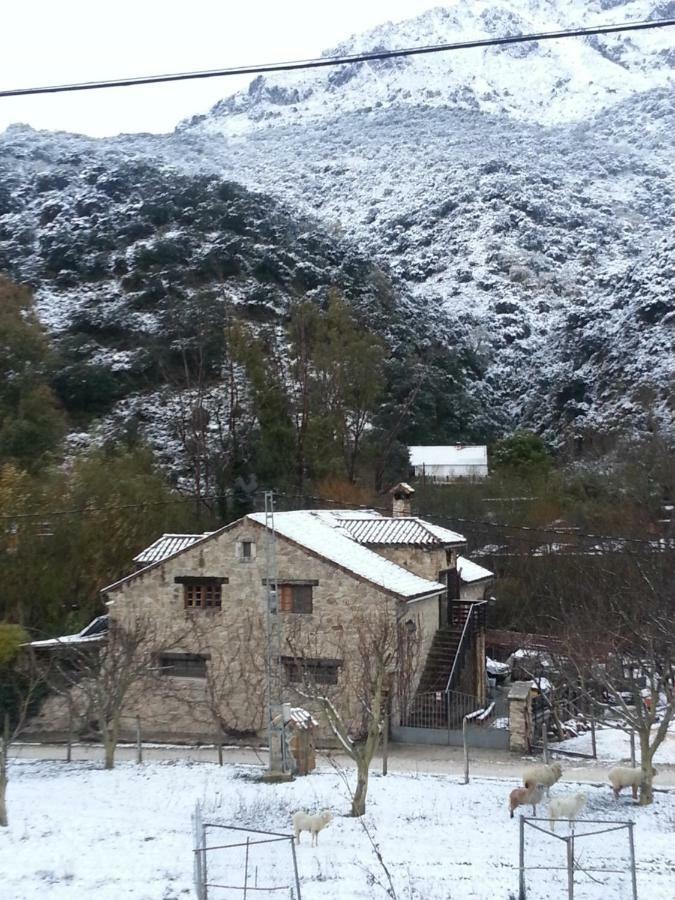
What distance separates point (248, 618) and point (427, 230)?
357ft

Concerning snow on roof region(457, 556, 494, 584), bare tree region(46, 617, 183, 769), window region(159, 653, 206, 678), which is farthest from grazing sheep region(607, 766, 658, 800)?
snow on roof region(457, 556, 494, 584)

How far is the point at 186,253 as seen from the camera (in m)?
75.9

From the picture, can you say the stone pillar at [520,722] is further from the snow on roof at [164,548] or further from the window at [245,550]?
the snow on roof at [164,548]

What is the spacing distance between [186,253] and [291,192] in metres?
83.3

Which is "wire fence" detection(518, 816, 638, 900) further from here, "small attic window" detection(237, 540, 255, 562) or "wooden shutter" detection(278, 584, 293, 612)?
"small attic window" detection(237, 540, 255, 562)

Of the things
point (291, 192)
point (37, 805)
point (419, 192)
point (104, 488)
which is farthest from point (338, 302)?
point (291, 192)

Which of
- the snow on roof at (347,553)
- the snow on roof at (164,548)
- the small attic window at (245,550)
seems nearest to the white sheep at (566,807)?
the snow on roof at (347,553)

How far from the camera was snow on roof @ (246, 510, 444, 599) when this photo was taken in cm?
2338

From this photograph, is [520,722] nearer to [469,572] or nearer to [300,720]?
[300,720]

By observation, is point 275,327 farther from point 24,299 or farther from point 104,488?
point 104,488

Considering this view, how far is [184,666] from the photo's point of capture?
79.6ft

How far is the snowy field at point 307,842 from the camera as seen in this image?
1084cm

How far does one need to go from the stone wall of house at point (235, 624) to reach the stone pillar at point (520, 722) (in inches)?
132

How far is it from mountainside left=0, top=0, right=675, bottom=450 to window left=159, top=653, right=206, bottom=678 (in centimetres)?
4060
